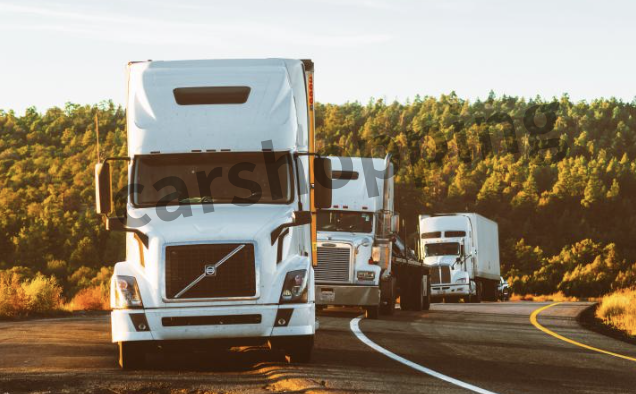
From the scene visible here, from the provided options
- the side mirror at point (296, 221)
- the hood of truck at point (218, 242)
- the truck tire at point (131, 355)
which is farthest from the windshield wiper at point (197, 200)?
the truck tire at point (131, 355)

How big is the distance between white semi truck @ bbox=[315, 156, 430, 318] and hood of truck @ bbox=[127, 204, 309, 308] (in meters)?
12.0

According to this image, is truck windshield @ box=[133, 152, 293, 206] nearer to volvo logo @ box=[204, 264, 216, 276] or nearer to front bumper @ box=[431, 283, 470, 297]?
volvo logo @ box=[204, 264, 216, 276]

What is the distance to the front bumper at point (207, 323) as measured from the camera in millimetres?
12906

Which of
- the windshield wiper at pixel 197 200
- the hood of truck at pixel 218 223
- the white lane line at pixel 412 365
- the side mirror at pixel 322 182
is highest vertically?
the side mirror at pixel 322 182

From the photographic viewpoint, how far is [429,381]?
12.0 m

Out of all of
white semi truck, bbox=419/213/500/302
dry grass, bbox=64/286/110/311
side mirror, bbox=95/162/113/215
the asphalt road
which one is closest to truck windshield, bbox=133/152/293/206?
side mirror, bbox=95/162/113/215

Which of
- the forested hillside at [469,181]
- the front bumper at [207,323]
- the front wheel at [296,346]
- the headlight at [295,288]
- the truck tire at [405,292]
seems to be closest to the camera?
the front bumper at [207,323]

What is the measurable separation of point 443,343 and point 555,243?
111m

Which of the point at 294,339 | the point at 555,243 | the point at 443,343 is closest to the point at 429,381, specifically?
the point at 294,339

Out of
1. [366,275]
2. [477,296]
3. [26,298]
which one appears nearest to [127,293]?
[366,275]

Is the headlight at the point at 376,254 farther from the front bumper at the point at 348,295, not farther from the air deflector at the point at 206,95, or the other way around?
the air deflector at the point at 206,95

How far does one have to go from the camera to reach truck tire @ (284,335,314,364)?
527 inches

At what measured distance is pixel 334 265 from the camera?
84.1 feet

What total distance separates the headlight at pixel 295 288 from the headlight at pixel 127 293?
5.71ft
